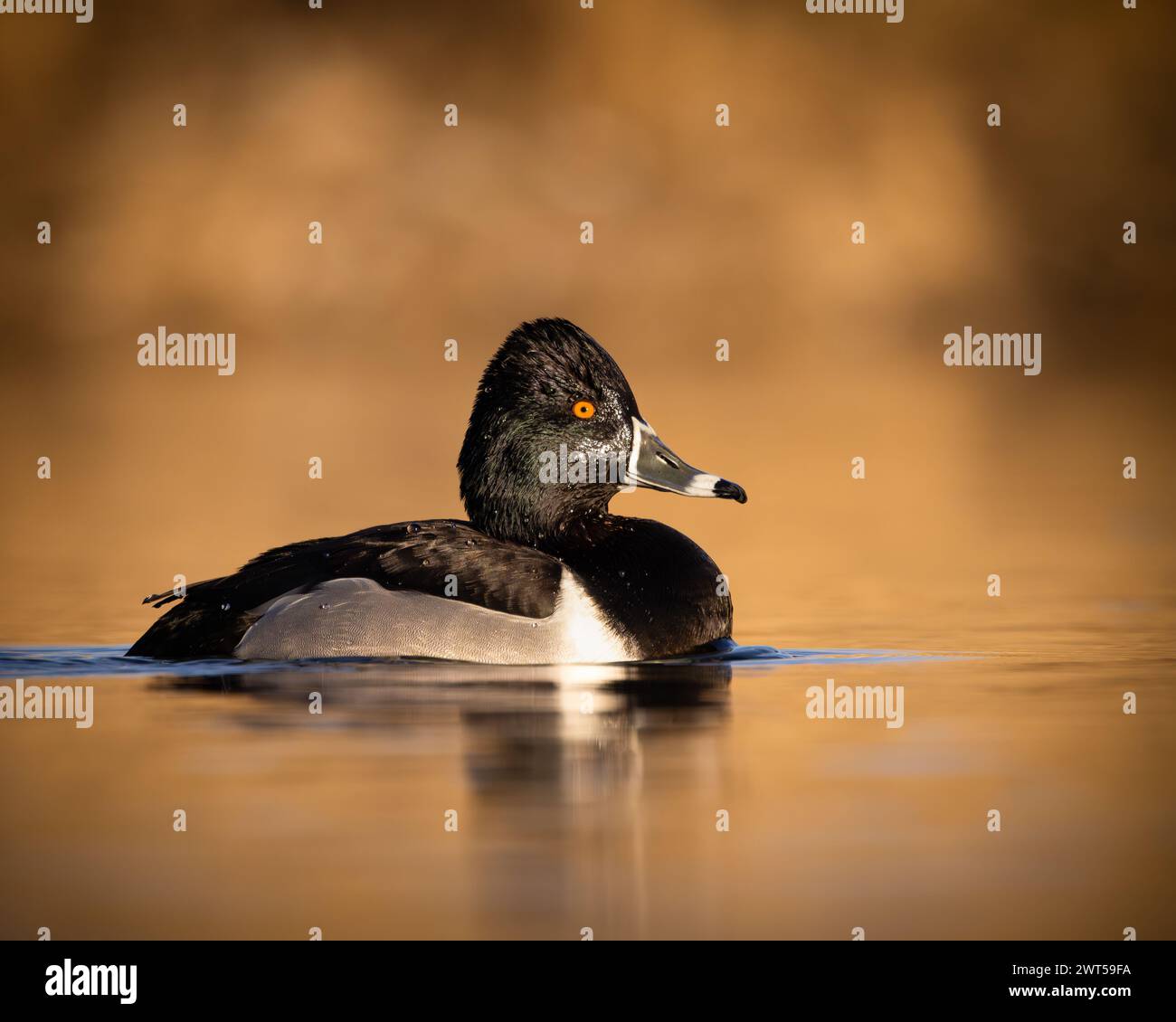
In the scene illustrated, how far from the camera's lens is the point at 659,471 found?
9.52 meters

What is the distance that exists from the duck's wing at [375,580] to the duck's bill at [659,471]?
0.83m

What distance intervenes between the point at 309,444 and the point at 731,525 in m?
5.39

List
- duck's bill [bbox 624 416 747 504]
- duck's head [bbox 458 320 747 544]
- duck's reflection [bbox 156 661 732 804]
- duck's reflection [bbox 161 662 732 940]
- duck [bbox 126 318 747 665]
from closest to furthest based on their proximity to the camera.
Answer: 1. duck's reflection [bbox 161 662 732 940]
2. duck's reflection [bbox 156 661 732 804]
3. duck [bbox 126 318 747 665]
4. duck's head [bbox 458 320 747 544]
5. duck's bill [bbox 624 416 747 504]

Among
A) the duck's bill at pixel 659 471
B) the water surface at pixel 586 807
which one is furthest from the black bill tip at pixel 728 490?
the water surface at pixel 586 807

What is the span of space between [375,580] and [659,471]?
1602 mm

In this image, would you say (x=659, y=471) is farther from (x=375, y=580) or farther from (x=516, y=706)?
(x=516, y=706)

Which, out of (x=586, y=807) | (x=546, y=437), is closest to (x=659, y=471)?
(x=546, y=437)

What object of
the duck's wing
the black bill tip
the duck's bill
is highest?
the duck's bill

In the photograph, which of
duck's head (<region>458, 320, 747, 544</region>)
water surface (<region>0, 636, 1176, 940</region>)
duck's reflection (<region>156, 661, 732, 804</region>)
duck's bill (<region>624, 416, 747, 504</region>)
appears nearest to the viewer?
water surface (<region>0, 636, 1176, 940</region>)

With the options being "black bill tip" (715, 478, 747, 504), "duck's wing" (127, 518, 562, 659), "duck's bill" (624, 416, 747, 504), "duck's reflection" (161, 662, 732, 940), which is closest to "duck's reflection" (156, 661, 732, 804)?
"duck's reflection" (161, 662, 732, 940)

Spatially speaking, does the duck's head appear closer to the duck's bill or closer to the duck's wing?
the duck's bill

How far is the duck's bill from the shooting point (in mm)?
9445
